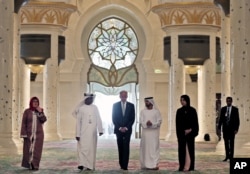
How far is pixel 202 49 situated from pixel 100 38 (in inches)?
263

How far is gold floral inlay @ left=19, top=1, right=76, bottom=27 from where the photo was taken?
21.7 meters

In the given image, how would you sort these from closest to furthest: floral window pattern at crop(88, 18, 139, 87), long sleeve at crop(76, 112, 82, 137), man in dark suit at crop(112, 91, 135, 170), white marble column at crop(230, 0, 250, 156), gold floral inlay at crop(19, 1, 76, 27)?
long sleeve at crop(76, 112, 82, 137) → man in dark suit at crop(112, 91, 135, 170) → white marble column at crop(230, 0, 250, 156) → gold floral inlay at crop(19, 1, 76, 27) → floral window pattern at crop(88, 18, 139, 87)

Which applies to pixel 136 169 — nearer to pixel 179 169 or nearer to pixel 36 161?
pixel 179 169

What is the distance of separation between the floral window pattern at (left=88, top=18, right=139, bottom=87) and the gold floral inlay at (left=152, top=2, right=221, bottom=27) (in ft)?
19.0

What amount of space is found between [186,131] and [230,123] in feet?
5.93

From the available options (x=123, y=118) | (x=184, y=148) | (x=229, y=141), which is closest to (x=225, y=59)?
(x=229, y=141)

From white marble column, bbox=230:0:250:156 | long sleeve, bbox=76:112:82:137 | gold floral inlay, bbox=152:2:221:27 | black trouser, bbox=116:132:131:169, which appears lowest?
black trouser, bbox=116:132:131:169

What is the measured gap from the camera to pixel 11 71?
13406 millimetres

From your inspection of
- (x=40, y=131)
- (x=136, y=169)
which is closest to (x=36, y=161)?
(x=40, y=131)

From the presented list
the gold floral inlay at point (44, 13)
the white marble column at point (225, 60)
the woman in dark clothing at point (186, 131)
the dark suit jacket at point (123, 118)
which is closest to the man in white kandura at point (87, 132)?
the dark suit jacket at point (123, 118)

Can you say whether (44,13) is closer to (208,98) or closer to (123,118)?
(208,98)

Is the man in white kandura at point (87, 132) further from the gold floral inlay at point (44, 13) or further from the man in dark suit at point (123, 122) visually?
the gold floral inlay at point (44, 13)

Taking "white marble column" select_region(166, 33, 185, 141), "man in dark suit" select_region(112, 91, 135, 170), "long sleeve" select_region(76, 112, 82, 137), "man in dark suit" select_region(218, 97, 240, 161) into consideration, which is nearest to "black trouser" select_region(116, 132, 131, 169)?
"man in dark suit" select_region(112, 91, 135, 170)

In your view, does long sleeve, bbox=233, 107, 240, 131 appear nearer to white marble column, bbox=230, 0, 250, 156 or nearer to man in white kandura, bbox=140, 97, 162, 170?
white marble column, bbox=230, 0, 250, 156
